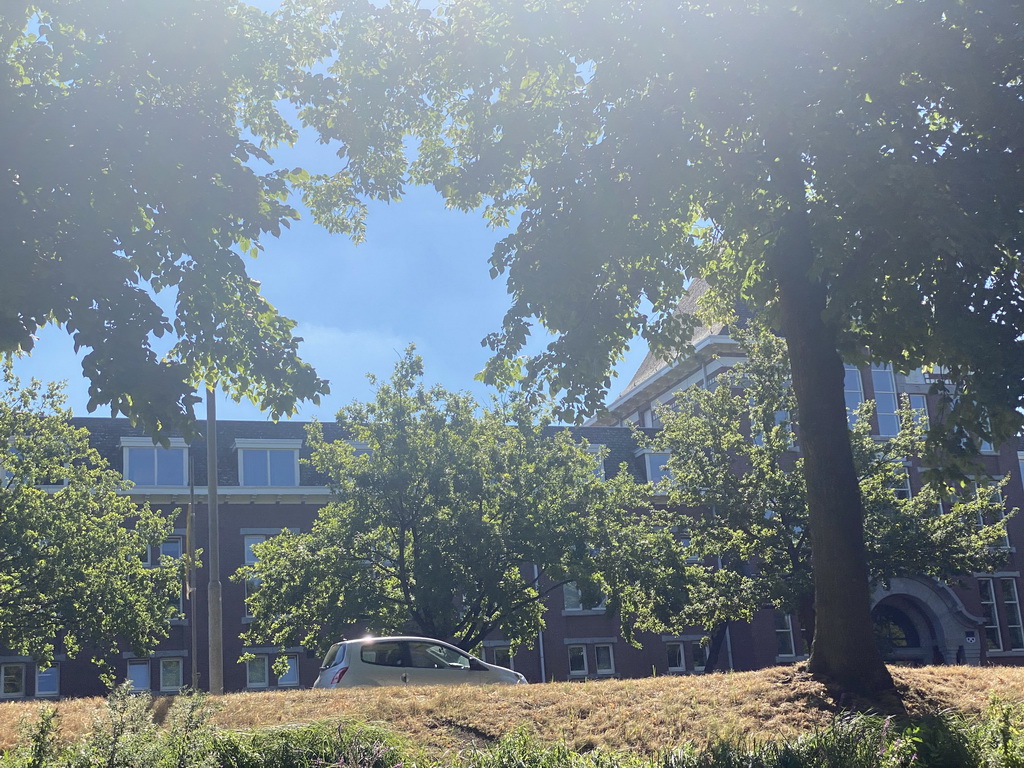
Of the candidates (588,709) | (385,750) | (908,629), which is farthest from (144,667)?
(385,750)

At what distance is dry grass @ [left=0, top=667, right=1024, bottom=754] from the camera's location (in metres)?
9.60

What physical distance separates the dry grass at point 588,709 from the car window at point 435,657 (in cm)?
715

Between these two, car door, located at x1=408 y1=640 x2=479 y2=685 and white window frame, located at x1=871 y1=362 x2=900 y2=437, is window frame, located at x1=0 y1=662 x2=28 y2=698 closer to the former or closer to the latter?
car door, located at x1=408 y1=640 x2=479 y2=685

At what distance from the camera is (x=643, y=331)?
16.0 metres

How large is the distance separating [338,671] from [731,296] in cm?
913

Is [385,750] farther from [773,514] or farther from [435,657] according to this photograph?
[773,514]

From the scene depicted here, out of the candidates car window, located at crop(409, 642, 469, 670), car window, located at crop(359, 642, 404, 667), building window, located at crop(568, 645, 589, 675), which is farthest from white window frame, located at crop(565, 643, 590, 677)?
car window, located at crop(359, 642, 404, 667)

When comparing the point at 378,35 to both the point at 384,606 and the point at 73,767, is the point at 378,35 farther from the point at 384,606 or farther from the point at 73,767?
the point at 384,606

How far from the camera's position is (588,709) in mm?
10492

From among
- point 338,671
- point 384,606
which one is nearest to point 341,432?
point 384,606

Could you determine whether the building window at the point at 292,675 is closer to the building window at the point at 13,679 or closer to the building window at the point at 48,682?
the building window at the point at 48,682

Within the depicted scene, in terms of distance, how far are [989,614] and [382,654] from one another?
34798 millimetres

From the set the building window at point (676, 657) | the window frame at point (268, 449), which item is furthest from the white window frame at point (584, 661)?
the window frame at point (268, 449)

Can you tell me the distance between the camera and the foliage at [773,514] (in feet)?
90.6
